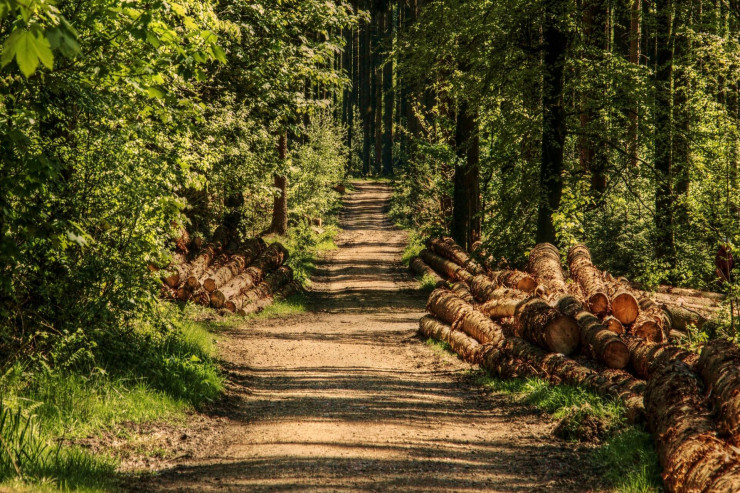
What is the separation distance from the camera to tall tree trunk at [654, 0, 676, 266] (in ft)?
45.5

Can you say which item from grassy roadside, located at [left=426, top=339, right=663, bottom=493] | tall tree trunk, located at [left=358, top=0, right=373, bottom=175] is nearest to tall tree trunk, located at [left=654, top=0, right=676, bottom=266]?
grassy roadside, located at [left=426, top=339, right=663, bottom=493]

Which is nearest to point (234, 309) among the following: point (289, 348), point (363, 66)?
point (289, 348)

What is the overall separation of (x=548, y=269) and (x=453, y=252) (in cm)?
861

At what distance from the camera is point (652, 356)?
307 inches

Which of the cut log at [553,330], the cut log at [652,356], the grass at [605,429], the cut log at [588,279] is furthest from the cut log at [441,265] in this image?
the cut log at [652,356]

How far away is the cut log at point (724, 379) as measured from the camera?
16.6 feet

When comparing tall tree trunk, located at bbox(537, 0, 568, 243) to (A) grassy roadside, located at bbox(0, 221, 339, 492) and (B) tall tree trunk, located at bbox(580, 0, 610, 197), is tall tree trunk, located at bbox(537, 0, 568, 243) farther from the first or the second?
(A) grassy roadside, located at bbox(0, 221, 339, 492)

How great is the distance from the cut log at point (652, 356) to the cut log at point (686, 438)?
54 centimetres

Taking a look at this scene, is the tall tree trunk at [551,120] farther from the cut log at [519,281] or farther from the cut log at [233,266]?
the cut log at [233,266]

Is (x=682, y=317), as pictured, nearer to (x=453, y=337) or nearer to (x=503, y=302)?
(x=503, y=302)

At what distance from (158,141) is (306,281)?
12.9m

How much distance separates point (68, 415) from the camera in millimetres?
6449

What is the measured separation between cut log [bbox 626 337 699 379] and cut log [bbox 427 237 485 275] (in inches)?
359

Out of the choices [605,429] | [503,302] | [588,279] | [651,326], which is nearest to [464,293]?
[503,302]
